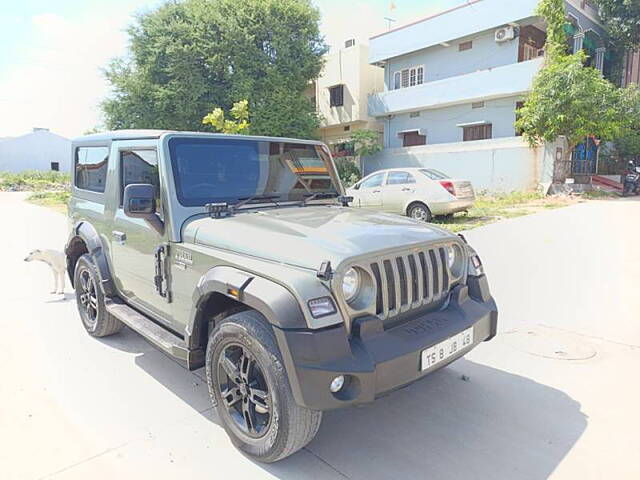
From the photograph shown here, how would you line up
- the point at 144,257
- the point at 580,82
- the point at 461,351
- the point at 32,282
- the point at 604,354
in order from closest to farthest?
the point at 461,351, the point at 144,257, the point at 604,354, the point at 32,282, the point at 580,82

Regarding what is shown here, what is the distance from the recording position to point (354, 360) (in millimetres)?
2145

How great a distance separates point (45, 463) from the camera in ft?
8.00

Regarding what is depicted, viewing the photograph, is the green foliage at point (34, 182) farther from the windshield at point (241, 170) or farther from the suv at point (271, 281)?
the windshield at point (241, 170)

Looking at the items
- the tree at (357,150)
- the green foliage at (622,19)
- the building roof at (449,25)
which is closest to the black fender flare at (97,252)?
the tree at (357,150)

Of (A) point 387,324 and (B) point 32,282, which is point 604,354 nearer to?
(A) point 387,324

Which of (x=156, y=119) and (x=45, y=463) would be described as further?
(x=156, y=119)

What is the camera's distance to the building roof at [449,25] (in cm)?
1975

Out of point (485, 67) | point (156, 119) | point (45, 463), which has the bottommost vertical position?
point (45, 463)

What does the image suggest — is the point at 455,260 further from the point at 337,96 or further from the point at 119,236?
the point at 337,96

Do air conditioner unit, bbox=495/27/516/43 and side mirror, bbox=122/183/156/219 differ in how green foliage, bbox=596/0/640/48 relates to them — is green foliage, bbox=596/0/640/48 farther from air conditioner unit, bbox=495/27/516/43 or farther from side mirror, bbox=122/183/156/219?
side mirror, bbox=122/183/156/219

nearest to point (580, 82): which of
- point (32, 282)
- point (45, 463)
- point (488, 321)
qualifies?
point (488, 321)

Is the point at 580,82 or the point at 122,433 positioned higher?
the point at 580,82

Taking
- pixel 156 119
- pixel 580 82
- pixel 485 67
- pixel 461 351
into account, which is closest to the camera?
pixel 461 351

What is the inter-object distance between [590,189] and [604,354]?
1671 cm
